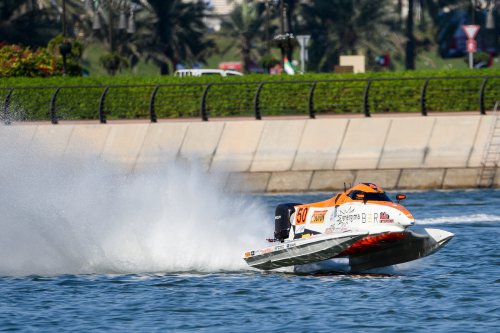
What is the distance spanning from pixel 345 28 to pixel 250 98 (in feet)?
132

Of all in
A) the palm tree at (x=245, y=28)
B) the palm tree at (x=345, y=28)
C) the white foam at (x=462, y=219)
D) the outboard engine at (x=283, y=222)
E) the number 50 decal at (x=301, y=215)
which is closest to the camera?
the number 50 decal at (x=301, y=215)

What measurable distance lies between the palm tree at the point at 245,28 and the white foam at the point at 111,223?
62.4 metres

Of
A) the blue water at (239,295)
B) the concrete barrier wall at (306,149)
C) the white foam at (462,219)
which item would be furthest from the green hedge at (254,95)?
the blue water at (239,295)

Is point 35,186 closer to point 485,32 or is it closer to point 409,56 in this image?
point 409,56

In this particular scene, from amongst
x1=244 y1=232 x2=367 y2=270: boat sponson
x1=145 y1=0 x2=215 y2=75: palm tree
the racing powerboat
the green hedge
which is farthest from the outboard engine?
x1=145 y1=0 x2=215 y2=75: palm tree

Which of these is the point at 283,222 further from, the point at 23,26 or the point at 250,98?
the point at 23,26

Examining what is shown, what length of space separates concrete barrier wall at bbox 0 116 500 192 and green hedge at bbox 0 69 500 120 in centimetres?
180

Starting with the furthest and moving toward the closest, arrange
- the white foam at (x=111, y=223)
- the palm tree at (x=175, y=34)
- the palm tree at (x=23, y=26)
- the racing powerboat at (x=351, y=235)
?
the palm tree at (x=175, y=34) → the palm tree at (x=23, y=26) → the white foam at (x=111, y=223) → the racing powerboat at (x=351, y=235)

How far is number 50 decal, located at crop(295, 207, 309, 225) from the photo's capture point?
761 inches

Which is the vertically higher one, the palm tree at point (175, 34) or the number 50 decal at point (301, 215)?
the palm tree at point (175, 34)

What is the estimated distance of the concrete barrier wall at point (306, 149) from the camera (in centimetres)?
3244

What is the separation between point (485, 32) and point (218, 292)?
73367 millimetres

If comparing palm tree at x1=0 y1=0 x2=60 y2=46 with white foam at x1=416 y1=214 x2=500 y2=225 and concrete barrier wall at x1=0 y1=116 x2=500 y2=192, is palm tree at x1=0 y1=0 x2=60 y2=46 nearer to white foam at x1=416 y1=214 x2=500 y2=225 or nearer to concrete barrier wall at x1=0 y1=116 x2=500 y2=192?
concrete barrier wall at x1=0 y1=116 x2=500 y2=192

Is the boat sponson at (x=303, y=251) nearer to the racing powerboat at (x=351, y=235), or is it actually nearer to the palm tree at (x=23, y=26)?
the racing powerboat at (x=351, y=235)
